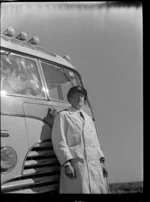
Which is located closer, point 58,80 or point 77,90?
point 77,90

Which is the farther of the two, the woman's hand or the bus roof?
the bus roof

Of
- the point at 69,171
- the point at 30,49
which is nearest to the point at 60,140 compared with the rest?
the point at 69,171

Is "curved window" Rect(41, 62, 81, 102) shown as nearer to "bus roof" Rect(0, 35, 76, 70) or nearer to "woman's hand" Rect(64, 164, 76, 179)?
"bus roof" Rect(0, 35, 76, 70)

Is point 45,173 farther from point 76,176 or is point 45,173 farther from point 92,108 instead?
point 92,108

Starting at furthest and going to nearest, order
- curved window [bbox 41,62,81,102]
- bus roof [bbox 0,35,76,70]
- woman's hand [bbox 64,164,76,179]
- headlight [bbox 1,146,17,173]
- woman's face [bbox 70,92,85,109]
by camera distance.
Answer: curved window [bbox 41,62,81,102] → woman's face [bbox 70,92,85,109] → bus roof [bbox 0,35,76,70] → woman's hand [bbox 64,164,76,179] → headlight [bbox 1,146,17,173]

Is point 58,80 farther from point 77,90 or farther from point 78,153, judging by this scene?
point 78,153

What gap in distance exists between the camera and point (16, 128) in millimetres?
2939

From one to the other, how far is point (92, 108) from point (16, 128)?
1.18 meters

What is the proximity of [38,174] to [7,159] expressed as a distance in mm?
463

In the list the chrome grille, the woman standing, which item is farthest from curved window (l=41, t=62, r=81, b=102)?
the chrome grille

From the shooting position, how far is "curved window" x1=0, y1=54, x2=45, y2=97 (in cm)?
318

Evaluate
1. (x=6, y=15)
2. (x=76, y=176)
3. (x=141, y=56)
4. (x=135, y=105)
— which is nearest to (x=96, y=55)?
(x=141, y=56)

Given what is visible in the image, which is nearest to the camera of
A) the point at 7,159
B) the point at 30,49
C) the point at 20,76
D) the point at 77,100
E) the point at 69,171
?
the point at 7,159

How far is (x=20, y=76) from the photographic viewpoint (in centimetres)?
336
